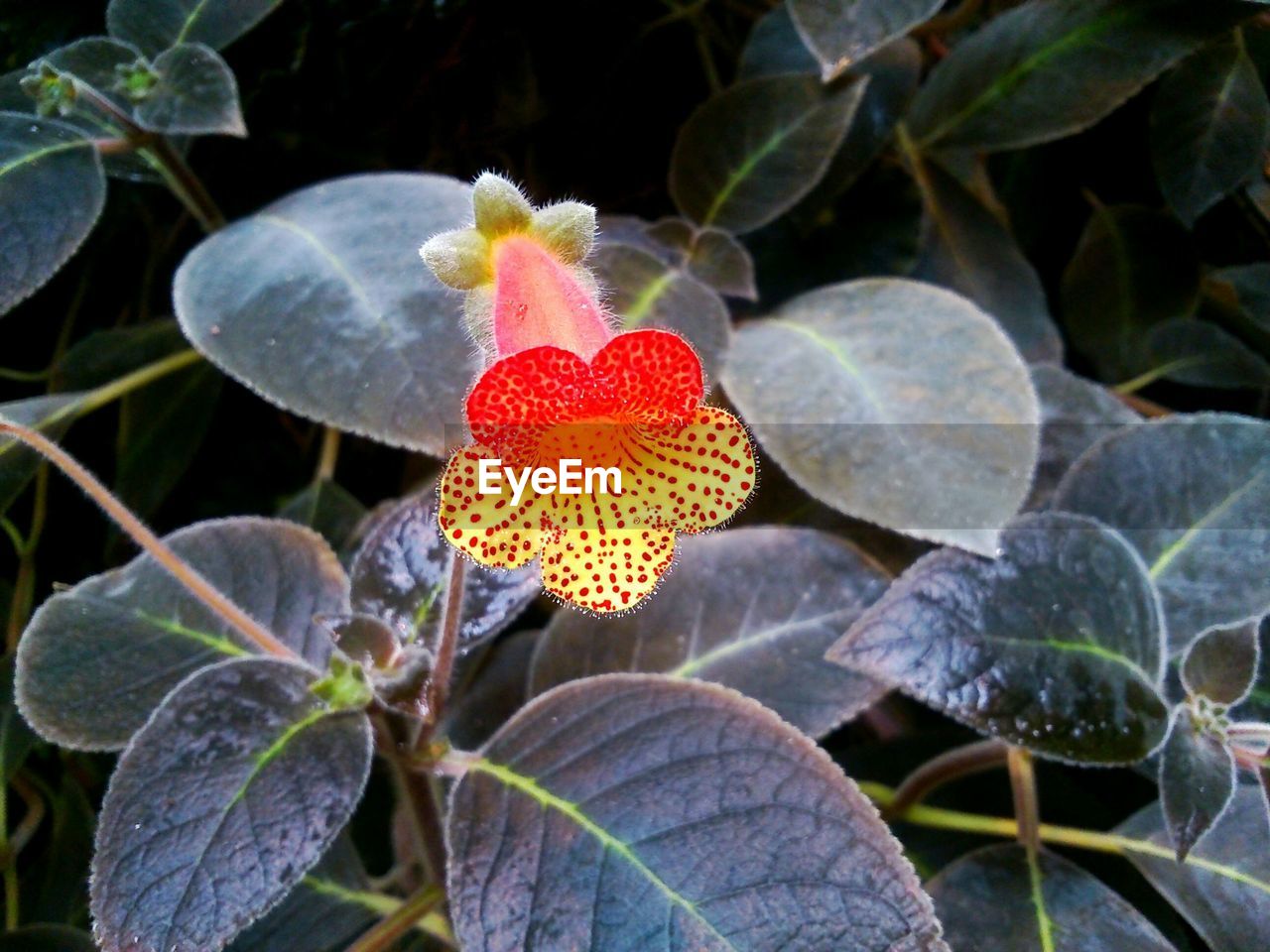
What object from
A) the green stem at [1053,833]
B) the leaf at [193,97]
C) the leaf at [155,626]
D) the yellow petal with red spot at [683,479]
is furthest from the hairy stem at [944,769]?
the leaf at [193,97]

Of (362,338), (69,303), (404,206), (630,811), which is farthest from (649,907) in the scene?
(69,303)

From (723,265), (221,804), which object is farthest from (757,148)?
(221,804)

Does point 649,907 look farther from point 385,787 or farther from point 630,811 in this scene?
point 385,787

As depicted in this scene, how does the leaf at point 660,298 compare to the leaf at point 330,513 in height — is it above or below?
above

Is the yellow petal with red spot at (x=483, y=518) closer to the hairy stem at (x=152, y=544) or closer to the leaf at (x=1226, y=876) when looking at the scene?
the hairy stem at (x=152, y=544)

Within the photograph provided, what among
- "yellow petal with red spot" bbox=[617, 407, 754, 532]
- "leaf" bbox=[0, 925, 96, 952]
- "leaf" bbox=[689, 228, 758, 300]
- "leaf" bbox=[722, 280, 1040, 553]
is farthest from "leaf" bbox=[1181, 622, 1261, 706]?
"leaf" bbox=[0, 925, 96, 952]
